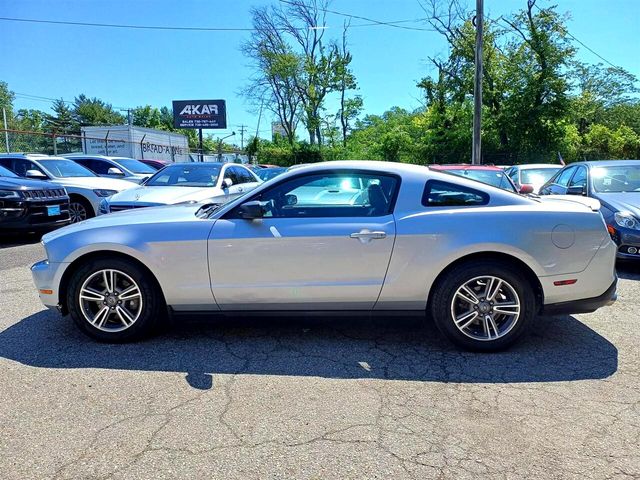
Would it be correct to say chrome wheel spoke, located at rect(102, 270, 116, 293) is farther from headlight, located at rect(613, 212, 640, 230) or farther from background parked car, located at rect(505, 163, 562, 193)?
background parked car, located at rect(505, 163, 562, 193)

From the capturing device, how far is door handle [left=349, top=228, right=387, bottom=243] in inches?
137

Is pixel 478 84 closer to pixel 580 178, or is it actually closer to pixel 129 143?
pixel 580 178

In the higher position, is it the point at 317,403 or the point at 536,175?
the point at 536,175

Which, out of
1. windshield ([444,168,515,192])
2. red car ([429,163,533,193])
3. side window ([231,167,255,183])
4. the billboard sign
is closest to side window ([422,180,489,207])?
red car ([429,163,533,193])

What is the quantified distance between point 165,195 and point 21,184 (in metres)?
3.10

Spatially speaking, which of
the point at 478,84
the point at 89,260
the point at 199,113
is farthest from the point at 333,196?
the point at 199,113

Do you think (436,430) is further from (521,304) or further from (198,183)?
(198,183)

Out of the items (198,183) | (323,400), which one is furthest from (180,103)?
(323,400)

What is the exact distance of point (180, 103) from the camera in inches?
1480

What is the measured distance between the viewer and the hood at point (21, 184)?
26.8 ft

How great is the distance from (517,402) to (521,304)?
869mm

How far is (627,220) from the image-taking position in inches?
226

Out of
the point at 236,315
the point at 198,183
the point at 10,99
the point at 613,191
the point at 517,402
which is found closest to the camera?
the point at 517,402

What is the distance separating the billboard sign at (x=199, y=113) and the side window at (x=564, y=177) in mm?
31962
